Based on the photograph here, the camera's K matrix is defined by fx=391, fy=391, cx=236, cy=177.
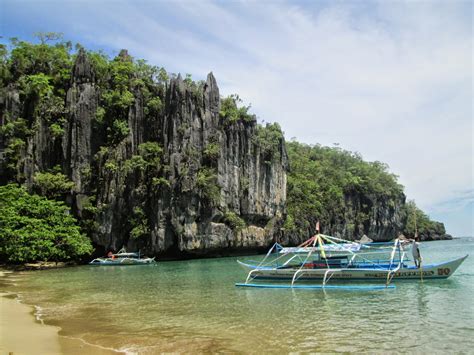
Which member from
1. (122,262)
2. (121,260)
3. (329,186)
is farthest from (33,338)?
(329,186)

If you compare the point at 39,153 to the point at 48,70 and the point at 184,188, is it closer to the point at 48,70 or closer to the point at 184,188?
the point at 48,70

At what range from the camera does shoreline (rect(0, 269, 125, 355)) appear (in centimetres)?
905

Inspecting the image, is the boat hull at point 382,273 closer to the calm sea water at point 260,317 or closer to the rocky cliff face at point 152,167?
the calm sea water at point 260,317

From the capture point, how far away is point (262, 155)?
154 ft

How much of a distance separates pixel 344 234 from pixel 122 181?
41.4 metres

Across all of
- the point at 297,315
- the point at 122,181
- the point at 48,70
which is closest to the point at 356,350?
the point at 297,315

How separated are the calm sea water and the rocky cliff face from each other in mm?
17341

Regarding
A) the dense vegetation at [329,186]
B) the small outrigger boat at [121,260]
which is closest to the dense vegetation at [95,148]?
the small outrigger boat at [121,260]

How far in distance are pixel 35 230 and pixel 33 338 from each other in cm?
2308

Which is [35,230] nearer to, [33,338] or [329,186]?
[33,338]

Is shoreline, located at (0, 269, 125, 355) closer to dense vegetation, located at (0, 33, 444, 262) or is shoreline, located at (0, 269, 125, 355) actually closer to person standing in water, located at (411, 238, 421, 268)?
person standing in water, located at (411, 238, 421, 268)

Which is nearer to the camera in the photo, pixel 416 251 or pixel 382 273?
pixel 382 273

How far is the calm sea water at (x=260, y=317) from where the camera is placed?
959cm

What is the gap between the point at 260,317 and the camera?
1241cm
